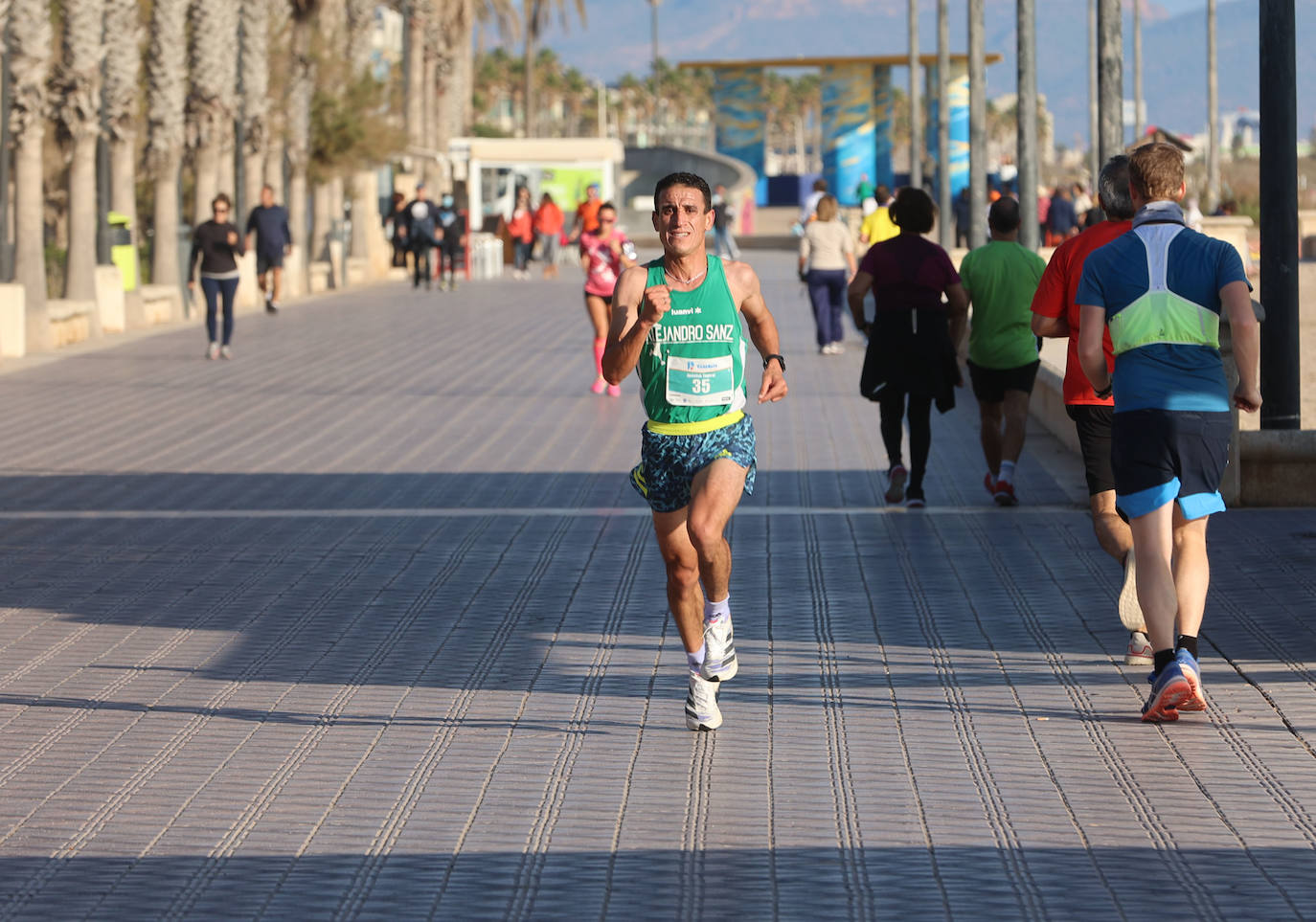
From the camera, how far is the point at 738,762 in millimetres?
6254

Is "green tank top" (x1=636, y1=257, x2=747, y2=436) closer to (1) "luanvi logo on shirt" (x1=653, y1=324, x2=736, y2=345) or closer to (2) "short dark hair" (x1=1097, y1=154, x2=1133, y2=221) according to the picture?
(1) "luanvi logo on shirt" (x1=653, y1=324, x2=736, y2=345)

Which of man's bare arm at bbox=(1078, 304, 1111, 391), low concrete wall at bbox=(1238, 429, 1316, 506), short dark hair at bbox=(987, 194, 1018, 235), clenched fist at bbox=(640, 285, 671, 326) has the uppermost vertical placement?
short dark hair at bbox=(987, 194, 1018, 235)

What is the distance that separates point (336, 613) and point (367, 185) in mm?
36624

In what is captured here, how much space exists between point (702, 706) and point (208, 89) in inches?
1040

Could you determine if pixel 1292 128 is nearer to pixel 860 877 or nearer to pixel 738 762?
pixel 738 762

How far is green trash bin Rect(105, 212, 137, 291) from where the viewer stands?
1102 inches

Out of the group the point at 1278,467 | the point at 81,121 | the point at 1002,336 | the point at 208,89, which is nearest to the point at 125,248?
the point at 81,121

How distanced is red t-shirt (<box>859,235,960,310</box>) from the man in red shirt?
3.28 m

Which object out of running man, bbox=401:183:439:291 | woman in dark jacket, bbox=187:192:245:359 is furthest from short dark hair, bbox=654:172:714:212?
running man, bbox=401:183:439:291

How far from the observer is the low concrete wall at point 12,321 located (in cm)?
2155

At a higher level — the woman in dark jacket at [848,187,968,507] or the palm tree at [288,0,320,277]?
the palm tree at [288,0,320,277]

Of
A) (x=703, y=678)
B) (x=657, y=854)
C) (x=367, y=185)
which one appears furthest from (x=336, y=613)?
(x=367, y=185)

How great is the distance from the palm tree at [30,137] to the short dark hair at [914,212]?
44.5 ft

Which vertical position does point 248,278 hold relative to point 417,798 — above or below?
above
